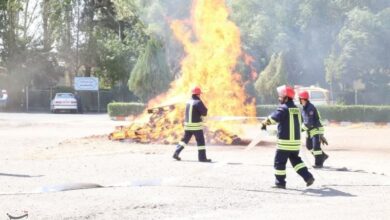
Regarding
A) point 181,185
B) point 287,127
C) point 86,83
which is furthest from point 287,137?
point 86,83

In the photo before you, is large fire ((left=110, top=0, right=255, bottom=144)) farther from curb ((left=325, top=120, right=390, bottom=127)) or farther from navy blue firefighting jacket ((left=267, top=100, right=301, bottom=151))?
curb ((left=325, top=120, right=390, bottom=127))

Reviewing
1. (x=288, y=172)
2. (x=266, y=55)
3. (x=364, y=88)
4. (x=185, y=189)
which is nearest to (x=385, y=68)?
(x=364, y=88)

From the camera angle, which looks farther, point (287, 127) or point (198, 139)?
point (198, 139)

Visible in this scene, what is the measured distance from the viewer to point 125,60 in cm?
4266

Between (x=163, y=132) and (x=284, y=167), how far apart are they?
317 inches

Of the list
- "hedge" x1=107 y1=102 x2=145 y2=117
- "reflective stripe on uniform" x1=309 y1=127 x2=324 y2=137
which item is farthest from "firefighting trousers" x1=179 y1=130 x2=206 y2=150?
"hedge" x1=107 y1=102 x2=145 y2=117

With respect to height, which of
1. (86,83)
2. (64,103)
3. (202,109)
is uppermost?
(86,83)

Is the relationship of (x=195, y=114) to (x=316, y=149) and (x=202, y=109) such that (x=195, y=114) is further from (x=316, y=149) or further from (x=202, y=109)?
(x=316, y=149)

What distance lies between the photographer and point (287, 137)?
31.4ft

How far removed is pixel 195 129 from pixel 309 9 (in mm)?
16681

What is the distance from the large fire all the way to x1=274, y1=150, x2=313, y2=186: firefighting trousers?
7333mm

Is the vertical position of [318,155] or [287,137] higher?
[287,137]

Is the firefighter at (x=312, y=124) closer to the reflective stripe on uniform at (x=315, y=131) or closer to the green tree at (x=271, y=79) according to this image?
the reflective stripe on uniform at (x=315, y=131)

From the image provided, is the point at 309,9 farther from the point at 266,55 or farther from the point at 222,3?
the point at 222,3
